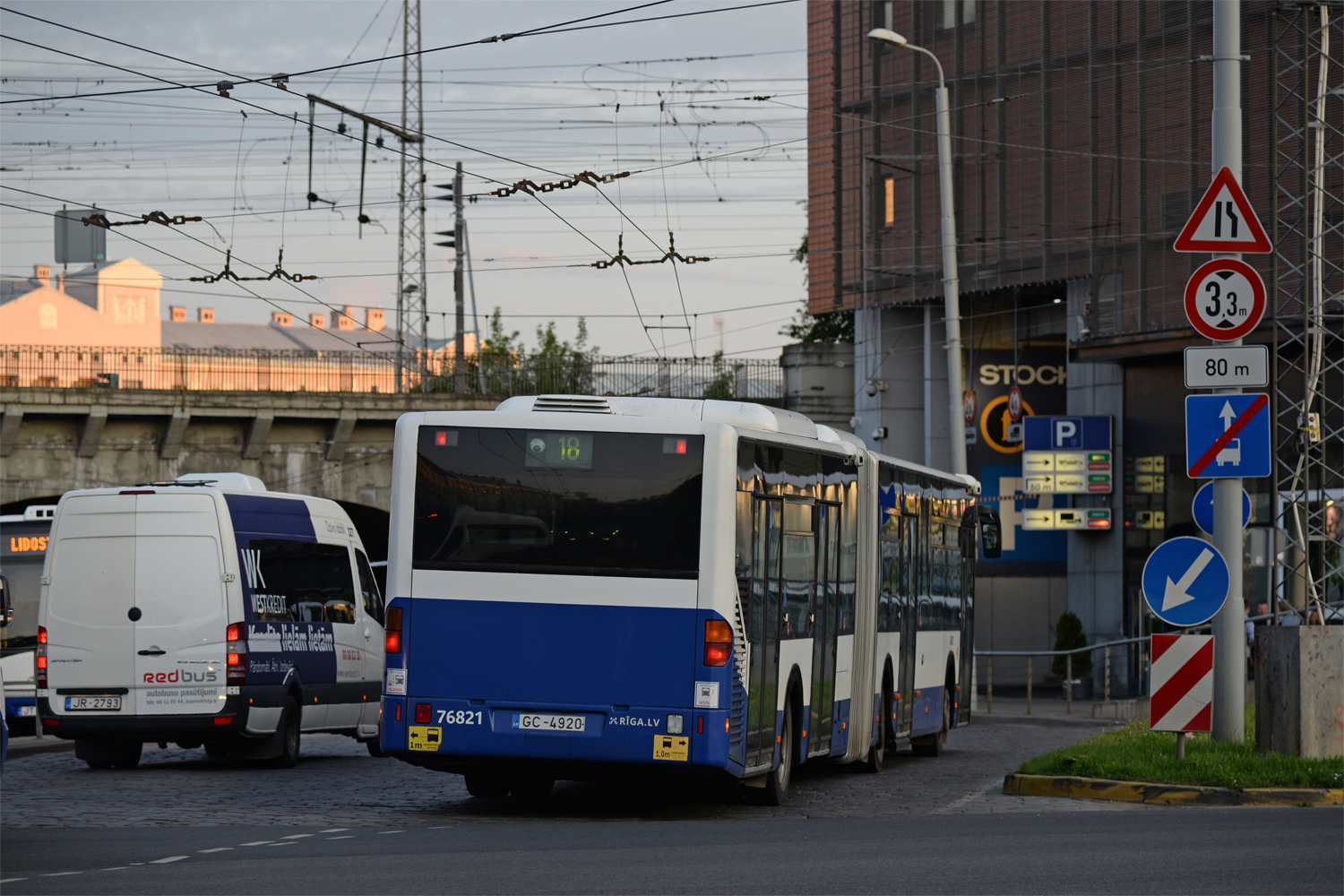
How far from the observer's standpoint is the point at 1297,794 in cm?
1323

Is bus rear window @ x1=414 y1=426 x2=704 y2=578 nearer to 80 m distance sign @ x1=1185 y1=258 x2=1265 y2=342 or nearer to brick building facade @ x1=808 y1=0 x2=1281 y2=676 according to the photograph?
80 m distance sign @ x1=1185 y1=258 x2=1265 y2=342

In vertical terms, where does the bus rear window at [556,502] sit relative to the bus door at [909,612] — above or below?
above

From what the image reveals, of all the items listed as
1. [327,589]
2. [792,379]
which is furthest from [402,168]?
[327,589]

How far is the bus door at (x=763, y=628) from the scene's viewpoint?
1320 centimetres

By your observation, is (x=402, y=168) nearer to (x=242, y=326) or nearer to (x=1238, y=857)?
(x=1238, y=857)

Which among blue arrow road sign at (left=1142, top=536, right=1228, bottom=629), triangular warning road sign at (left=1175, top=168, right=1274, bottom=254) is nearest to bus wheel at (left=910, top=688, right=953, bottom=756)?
blue arrow road sign at (left=1142, top=536, right=1228, bottom=629)

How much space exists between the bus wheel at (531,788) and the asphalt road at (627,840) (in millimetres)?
166

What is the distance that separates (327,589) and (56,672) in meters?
2.96

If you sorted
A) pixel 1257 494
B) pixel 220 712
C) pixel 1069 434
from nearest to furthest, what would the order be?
pixel 220 712 → pixel 1257 494 → pixel 1069 434

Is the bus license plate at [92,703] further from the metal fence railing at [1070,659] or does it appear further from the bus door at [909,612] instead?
the metal fence railing at [1070,659]

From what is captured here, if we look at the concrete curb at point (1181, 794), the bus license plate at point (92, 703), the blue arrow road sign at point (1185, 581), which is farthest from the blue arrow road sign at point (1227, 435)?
the bus license plate at point (92, 703)

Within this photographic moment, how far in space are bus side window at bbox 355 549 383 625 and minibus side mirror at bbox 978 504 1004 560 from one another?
697 centimetres

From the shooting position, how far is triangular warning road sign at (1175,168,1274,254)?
14.7 m

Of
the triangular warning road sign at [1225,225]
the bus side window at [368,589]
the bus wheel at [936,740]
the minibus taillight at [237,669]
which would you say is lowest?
the bus wheel at [936,740]
